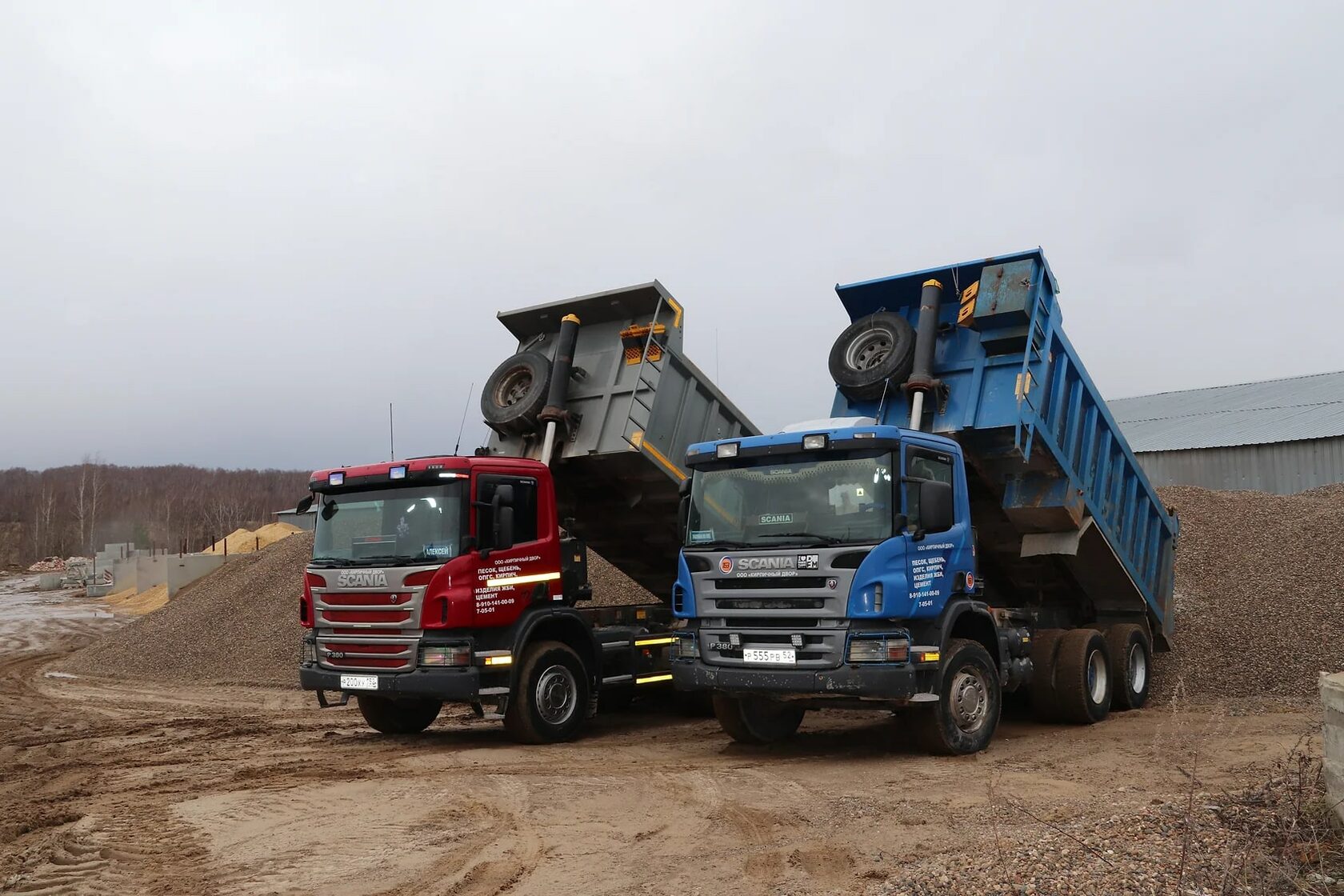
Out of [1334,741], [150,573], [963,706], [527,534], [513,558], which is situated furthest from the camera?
[150,573]

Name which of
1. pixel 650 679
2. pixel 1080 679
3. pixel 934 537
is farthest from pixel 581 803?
pixel 1080 679

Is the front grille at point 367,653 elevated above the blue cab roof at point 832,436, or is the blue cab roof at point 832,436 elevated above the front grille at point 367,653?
the blue cab roof at point 832,436

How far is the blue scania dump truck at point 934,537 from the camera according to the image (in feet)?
27.0

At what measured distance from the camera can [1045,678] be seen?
1046 cm

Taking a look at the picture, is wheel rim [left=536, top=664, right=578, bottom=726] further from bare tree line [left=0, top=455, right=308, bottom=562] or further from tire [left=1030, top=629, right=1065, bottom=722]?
bare tree line [left=0, top=455, right=308, bottom=562]

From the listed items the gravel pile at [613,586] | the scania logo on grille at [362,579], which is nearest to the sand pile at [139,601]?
the gravel pile at [613,586]

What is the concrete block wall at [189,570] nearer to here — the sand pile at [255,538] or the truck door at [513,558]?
the sand pile at [255,538]

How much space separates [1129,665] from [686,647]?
5186 mm

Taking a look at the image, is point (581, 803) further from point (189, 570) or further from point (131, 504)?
point (131, 504)

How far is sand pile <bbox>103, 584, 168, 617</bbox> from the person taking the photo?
36.1m

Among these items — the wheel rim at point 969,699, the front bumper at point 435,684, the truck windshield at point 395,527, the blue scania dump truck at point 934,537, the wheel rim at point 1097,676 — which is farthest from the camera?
the wheel rim at point 1097,676

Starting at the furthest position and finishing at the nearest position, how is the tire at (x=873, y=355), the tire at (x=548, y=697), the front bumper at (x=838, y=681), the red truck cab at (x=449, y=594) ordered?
the tire at (x=873, y=355) → the tire at (x=548, y=697) → the red truck cab at (x=449, y=594) → the front bumper at (x=838, y=681)

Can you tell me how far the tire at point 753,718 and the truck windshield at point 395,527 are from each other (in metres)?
2.72

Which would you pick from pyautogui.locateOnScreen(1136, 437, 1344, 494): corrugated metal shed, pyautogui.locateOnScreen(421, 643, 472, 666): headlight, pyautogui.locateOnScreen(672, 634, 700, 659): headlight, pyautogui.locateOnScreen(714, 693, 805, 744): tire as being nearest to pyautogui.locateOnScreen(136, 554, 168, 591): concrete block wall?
pyautogui.locateOnScreen(1136, 437, 1344, 494): corrugated metal shed
